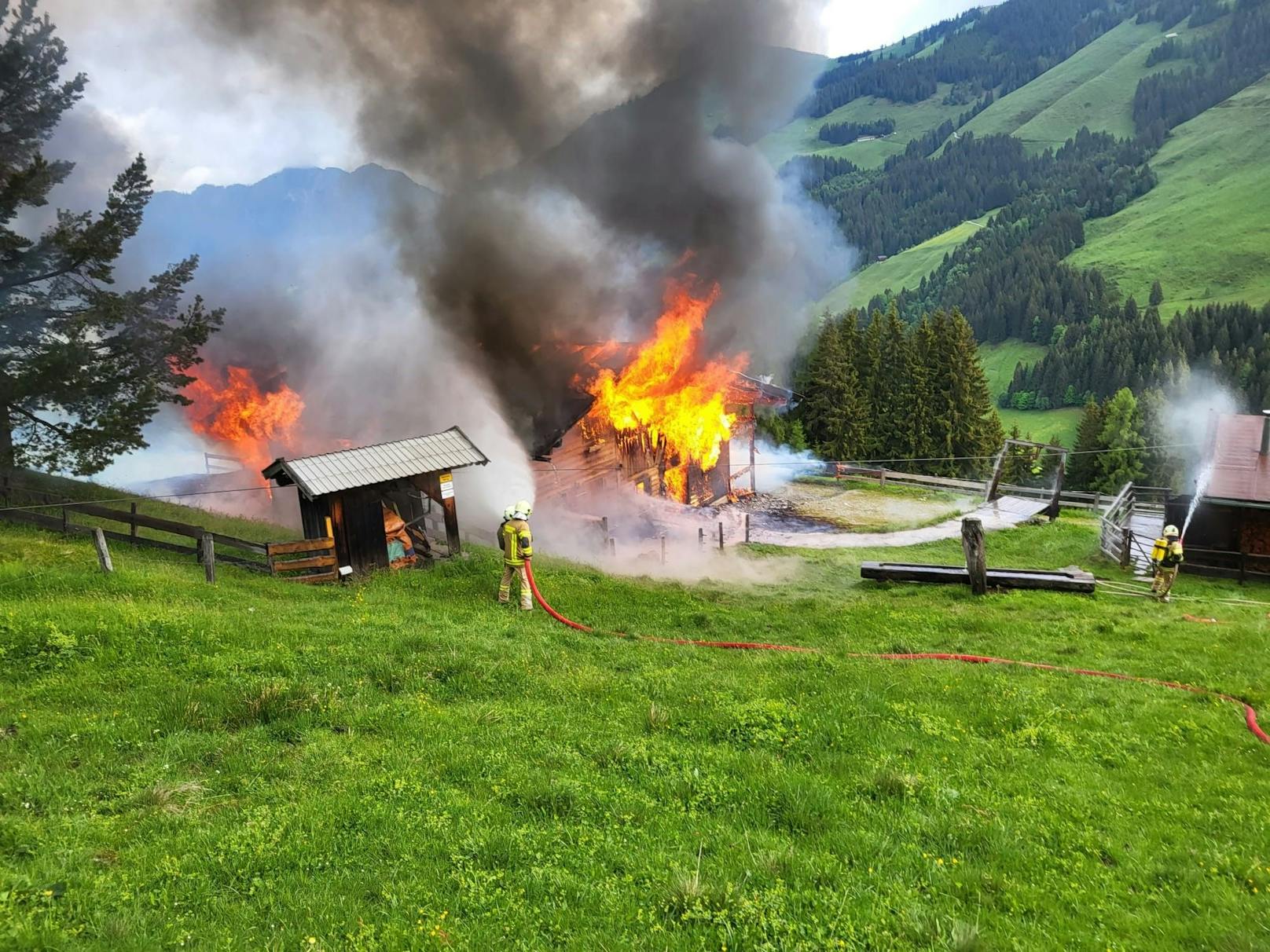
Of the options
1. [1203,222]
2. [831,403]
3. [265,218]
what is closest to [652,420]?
[831,403]

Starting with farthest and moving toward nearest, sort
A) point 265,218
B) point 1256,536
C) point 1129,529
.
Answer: point 265,218
point 1129,529
point 1256,536

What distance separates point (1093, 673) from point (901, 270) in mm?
168027

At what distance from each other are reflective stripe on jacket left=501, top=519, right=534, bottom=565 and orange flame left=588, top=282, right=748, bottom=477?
49.3 ft

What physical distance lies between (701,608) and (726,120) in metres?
26.7

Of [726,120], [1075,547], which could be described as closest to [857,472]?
[1075,547]

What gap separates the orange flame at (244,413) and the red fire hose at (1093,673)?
23505 millimetres

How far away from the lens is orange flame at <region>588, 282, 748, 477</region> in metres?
28.7

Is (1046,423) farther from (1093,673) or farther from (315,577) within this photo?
(315,577)

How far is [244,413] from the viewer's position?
2686 centimetres

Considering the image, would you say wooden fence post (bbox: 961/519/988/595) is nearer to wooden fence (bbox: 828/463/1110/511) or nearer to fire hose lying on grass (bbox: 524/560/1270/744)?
fire hose lying on grass (bbox: 524/560/1270/744)

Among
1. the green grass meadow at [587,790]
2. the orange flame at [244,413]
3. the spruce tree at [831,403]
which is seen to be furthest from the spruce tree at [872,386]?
the green grass meadow at [587,790]

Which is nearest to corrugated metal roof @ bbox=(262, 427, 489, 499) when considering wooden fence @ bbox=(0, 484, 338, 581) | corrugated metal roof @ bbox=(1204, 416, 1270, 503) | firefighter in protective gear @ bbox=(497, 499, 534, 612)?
wooden fence @ bbox=(0, 484, 338, 581)

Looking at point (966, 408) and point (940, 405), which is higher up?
point (940, 405)

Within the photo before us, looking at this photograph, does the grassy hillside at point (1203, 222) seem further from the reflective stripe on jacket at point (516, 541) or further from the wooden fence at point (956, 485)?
the reflective stripe on jacket at point (516, 541)
